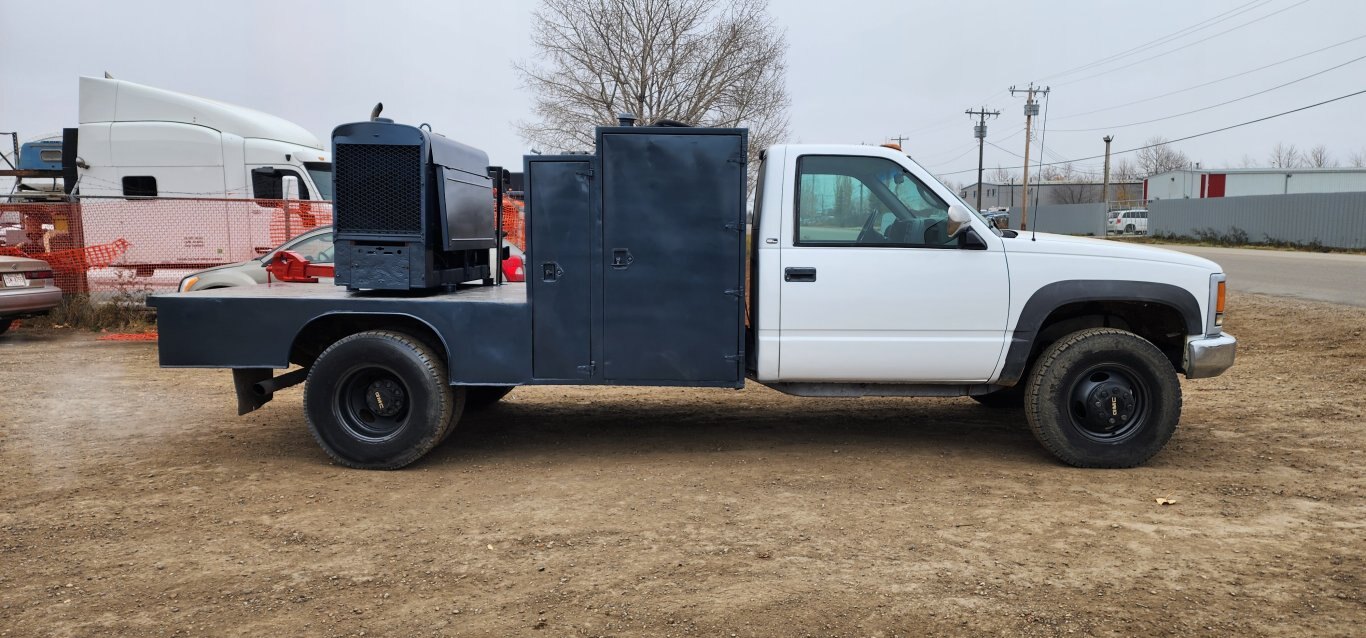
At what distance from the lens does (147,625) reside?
349 cm

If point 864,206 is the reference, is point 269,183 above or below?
above

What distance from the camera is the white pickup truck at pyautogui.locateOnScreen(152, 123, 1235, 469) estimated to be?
18.2ft

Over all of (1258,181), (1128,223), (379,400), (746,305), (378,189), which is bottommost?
(379,400)

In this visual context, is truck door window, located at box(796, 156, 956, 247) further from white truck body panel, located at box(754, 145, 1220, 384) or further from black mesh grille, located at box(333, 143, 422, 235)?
black mesh grille, located at box(333, 143, 422, 235)

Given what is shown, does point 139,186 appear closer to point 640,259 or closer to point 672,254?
point 640,259

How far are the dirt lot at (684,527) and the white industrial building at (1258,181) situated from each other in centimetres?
6490

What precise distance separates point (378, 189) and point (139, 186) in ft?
30.8

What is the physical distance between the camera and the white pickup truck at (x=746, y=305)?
5.56m

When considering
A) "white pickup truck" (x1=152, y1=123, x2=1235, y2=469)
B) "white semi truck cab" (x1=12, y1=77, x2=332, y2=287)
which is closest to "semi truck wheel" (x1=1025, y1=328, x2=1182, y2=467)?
"white pickup truck" (x1=152, y1=123, x2=1235, y2=469)

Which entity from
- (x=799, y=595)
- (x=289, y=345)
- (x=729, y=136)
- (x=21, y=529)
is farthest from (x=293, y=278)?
(x=799, y=595)

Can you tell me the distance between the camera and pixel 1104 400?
5.64 m

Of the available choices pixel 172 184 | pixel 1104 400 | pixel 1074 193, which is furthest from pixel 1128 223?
pixel 1104 400

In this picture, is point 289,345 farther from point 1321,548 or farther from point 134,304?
point 134,304

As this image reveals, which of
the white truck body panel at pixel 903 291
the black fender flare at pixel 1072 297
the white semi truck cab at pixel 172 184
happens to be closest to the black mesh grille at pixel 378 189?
the white truck body panel at pixel 903 291
